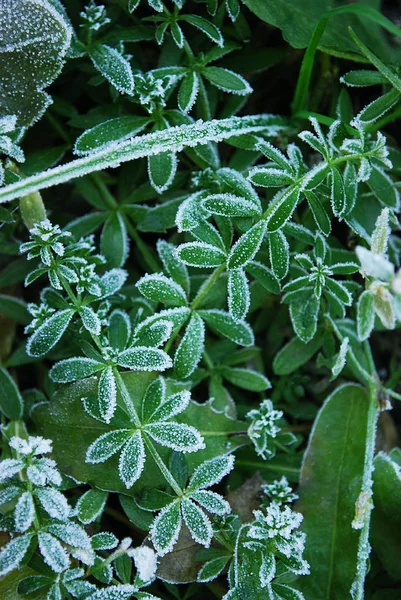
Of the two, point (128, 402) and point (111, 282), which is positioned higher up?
point (111, 282)

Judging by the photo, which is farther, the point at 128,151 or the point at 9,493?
the point at 128,151

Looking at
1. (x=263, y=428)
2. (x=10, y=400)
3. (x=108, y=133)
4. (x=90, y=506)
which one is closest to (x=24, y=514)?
(x=90, y=506)

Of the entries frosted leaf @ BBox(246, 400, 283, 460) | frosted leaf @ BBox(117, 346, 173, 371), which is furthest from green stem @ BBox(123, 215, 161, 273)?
frosted leaf @ BBox(246, 400, 283, 460)

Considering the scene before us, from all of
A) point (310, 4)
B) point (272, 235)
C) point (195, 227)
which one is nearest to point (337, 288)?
point (272, 235)

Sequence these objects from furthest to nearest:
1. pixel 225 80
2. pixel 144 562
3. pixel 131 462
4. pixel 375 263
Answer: pixel 225 80, pixel 131 462, pixel 144 562, pixel 375 263

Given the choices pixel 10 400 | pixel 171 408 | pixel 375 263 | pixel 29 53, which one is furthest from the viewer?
pixel 10 400

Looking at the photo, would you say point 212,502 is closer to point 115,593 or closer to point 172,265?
point 115,593

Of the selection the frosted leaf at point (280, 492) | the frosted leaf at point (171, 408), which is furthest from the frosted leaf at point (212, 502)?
the frosted leaf at point (280, 492)
